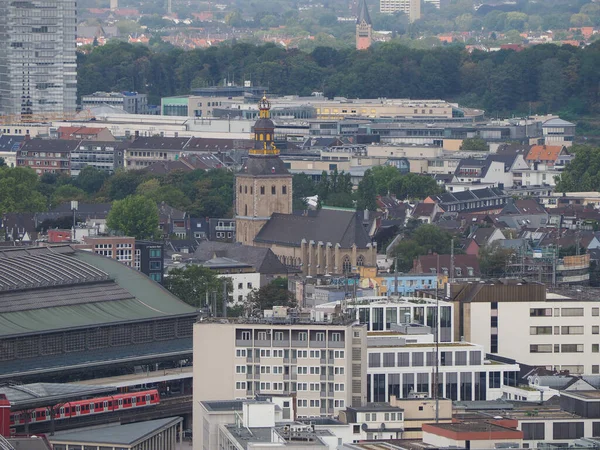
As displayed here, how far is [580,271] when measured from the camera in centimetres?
9231

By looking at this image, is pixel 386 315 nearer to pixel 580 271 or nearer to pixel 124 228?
pixel 580 271

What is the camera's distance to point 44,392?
64.0 m

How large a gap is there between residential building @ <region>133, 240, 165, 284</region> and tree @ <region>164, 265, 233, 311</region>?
0.76 metres

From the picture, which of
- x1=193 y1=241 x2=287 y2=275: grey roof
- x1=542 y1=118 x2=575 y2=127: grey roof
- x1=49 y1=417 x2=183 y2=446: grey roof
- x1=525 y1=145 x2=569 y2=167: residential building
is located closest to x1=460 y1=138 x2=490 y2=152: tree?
x1=525 y1=145 x2=569 y2=167: residential building

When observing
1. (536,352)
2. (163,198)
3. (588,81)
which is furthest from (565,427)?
A: (588,81)

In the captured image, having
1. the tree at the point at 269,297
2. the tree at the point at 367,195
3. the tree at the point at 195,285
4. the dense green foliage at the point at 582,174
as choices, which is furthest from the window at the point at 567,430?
the dense green foliage at the point at 582,174

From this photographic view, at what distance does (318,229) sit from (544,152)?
47227mm

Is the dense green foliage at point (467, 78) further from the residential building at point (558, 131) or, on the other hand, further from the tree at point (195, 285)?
the tree at point (195, 285)

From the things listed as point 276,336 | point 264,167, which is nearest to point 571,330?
point 276,336

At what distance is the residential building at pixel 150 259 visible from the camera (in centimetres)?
8938

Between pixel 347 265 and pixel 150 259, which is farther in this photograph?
pixel 347 265

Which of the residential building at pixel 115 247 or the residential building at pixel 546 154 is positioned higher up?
the residential building at pixel 546 154

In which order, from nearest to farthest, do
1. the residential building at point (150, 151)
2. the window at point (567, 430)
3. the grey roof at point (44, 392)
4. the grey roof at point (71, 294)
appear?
the window at point (567, 430) → the grey roof at point (44, 392) → the grey roof at point (71, 294) → the residential building at point (150, 151)

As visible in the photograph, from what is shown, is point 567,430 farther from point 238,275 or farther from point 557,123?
point 557,123
